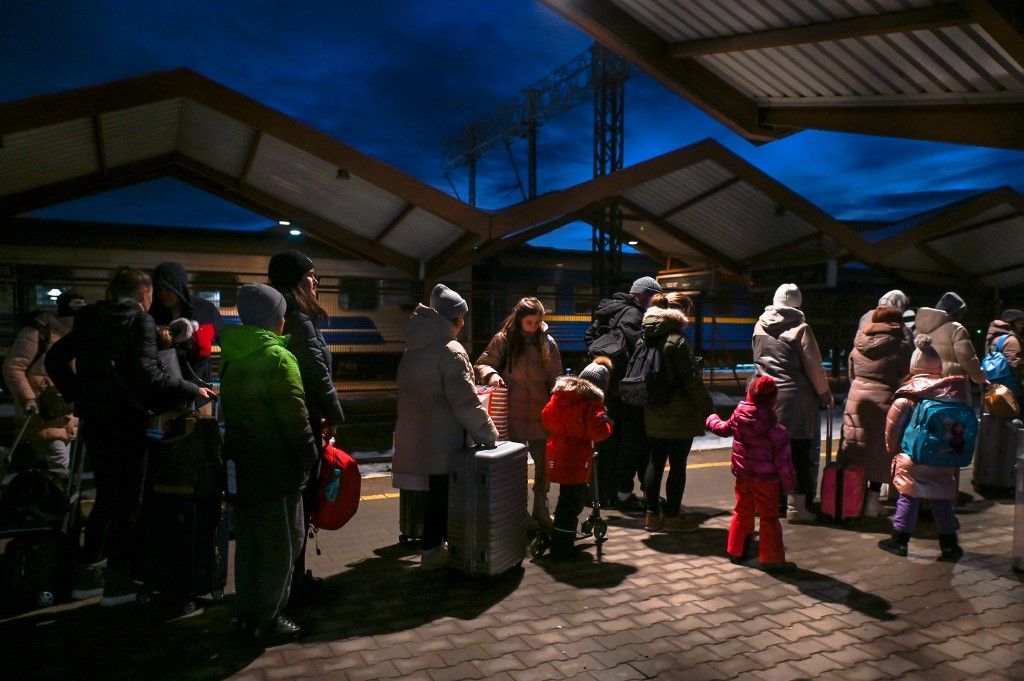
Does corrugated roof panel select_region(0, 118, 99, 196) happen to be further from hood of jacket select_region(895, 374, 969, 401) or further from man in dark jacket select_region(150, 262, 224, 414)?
hood of jacket select_region(895, 374, 969, 401)

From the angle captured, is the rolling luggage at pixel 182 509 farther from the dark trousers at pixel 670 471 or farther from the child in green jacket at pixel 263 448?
the dark trousers at pixel 670 471

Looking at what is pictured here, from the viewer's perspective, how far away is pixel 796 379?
5730 mm

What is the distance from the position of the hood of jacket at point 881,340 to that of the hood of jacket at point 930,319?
0.76 ft

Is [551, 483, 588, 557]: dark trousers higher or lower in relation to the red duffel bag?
lower

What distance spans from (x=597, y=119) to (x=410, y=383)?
59.2 ft

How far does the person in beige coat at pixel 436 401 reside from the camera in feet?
13.6

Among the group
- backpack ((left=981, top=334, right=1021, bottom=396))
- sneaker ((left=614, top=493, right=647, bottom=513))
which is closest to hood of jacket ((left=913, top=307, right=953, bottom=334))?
backpack ((left=981, top=334, right=1021, bottom=396))

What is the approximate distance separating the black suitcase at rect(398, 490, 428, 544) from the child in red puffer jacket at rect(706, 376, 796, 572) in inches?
87.7

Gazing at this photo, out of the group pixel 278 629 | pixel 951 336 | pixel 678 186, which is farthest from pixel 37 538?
pixel 678 186

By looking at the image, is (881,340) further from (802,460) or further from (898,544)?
(898,544)

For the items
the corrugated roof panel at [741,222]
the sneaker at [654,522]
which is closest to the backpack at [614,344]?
the sneaker at [654,522]

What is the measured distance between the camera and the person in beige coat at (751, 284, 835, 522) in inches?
223

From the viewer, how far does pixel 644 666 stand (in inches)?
127

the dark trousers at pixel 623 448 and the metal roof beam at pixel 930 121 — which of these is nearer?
the metal roof beam at pixel 930 121
